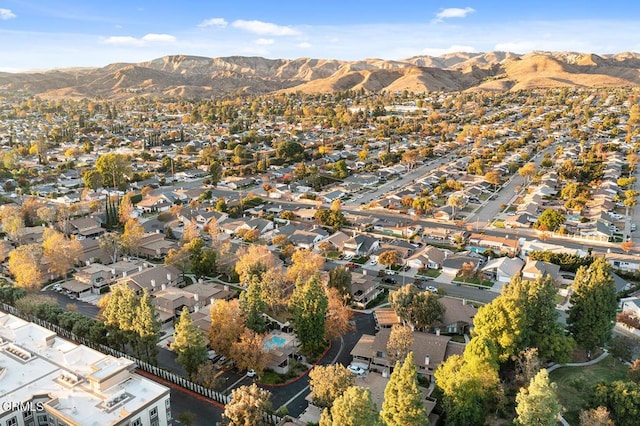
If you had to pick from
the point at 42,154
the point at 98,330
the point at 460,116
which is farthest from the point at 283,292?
the point at 460,116

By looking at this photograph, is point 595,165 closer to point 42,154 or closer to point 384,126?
point 384,126

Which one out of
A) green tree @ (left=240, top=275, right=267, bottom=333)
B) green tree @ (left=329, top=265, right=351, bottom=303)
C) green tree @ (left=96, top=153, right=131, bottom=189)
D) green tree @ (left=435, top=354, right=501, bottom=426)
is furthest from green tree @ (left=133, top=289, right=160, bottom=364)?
green tree @ (left=96, top=153, right=131, bottom=189)

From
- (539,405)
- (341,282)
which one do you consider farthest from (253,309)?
(539,405)

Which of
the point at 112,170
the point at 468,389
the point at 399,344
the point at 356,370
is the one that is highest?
the point at 112,170

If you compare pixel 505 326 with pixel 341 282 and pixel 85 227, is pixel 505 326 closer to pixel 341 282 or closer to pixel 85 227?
pixel 341 282

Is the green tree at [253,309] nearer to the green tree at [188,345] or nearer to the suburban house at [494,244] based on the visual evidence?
the green tree at [188,345]
